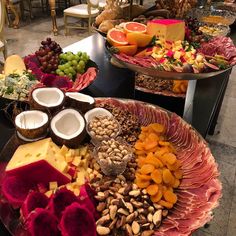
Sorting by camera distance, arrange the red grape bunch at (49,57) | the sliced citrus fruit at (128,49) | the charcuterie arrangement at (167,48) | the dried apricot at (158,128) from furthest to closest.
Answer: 1. the red grape bunch at (49,57)
2. the sliced citrus fruit at (128,49)
3. the charcuterie arrangement at (167,48)
4. the dried apricot at (158,128)

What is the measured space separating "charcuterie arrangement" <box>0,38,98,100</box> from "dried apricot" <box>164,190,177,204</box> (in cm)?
60

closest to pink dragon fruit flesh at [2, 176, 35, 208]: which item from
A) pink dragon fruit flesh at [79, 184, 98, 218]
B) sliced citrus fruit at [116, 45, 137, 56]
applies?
pink dragon fruit flesh at [79, 184, 98, 218]

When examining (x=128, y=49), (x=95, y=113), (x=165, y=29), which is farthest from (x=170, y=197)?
(x=165, y=29)

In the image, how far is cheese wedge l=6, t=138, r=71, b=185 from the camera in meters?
0.72

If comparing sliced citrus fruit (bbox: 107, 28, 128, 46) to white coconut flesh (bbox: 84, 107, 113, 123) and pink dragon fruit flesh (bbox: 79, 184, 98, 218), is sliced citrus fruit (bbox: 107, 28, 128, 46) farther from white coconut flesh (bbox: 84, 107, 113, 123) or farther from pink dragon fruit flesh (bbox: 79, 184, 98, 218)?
pink dragon fruit flesh (bbox: 79, 184, 98, 218)

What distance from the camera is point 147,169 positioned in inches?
30.4

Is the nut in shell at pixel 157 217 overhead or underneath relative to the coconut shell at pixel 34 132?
underneath

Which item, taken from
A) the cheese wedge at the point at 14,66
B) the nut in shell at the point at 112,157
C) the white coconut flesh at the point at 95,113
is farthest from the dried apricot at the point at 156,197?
the cheese wedge at the point at 14,66

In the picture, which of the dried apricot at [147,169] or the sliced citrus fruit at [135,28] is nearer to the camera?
the dried apricot at [147,169]

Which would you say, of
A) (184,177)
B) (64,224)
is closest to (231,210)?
(184,177)

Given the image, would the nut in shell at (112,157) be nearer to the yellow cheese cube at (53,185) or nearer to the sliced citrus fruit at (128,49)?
the yellow cheese cube at (53,185)

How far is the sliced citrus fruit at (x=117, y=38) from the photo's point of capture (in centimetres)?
124

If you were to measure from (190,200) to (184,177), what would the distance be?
0.30ft

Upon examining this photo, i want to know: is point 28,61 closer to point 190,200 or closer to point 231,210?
point 190,200
